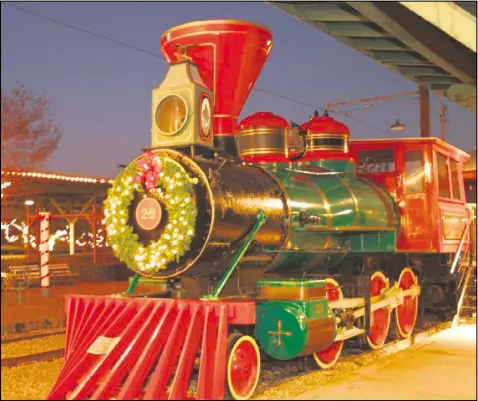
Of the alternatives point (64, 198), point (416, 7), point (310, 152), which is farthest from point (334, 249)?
point (64, 198)

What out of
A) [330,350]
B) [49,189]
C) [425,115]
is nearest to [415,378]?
[330,350]

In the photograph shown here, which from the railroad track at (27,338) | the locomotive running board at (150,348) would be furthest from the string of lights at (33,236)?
the locomotive running board at (150,348)

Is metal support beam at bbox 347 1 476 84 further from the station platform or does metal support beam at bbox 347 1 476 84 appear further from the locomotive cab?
the station platform

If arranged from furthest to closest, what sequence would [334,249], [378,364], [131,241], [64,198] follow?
[64,198] → [334,249] → [378,364] → [131,241]

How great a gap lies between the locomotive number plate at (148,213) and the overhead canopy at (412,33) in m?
1.99

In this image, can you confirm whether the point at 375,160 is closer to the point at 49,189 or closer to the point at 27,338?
the point at 27,338

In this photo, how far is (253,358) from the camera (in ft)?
18.5

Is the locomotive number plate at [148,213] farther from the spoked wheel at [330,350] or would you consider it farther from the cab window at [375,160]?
the cab window at [375,160]

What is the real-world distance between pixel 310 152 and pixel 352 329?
2294 mm

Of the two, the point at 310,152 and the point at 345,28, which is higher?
the point at 345,28

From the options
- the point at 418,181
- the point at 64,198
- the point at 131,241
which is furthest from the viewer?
the point at 64,198

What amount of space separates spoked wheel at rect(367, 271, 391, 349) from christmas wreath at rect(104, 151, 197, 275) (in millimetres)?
3138

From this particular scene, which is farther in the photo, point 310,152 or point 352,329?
point 310,152

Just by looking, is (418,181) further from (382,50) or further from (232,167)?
(232,167)
